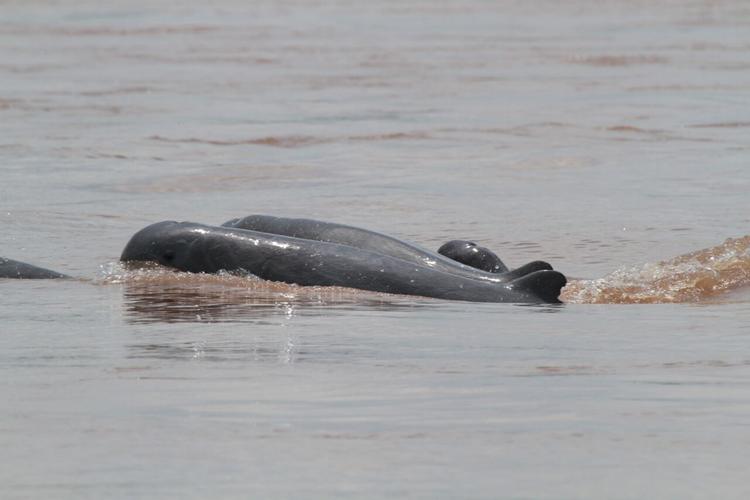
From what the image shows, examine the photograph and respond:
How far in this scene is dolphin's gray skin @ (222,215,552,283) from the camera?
9750 millimetres

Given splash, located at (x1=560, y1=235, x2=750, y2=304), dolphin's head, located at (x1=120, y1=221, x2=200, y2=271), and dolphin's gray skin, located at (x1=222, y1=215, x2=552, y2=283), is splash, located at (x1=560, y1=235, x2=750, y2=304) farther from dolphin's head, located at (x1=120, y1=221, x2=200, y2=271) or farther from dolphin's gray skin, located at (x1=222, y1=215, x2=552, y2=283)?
dolphin's head, located at (x1=120, y1=221, x2=200, y2=271)

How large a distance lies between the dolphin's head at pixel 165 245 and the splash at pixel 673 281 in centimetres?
214

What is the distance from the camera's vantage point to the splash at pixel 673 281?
9742 mm

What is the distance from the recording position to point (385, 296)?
9.62 meters

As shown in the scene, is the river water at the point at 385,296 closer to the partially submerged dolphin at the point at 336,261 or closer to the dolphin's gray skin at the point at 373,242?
the partially submerged dolphin at the point at 336,261

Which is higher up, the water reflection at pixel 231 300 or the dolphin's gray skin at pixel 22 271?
the dolphin's gray skin at pixel 22 271

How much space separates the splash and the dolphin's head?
214 cm

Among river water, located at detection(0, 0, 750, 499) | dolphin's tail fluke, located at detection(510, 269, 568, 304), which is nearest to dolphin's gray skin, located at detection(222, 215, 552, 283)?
dolphin's tail fluke, located at detection(510, 269, 568, 304)

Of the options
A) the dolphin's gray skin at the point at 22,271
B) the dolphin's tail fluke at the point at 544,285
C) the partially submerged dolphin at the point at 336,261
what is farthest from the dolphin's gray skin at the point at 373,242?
the dolphin's gray skin at the point at 22,271

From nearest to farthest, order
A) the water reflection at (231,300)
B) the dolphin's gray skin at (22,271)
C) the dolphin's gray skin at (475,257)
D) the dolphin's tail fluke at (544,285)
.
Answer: the water reflection at (231,300)
the dolphin's tail fluke at (544,285)
the dolphin's gray skin at (22,271)
the dolphin's gray skin at (475,257)

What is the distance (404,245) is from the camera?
10391 mm

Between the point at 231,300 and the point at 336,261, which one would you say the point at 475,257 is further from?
the point at 231,300

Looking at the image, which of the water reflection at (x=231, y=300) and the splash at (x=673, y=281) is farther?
the splash at (x=673, y=281)

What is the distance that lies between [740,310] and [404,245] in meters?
2.21
